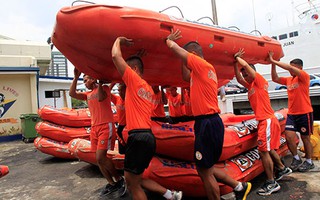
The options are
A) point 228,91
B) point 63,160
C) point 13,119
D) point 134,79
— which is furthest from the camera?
point 228,91

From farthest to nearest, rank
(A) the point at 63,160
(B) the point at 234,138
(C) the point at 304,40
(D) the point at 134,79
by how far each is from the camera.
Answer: (C) the point at 304,40
(A) the point at 63,160
(B) the point at 234,138
(D) the point at 134,79

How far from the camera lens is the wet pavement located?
3.53 meters

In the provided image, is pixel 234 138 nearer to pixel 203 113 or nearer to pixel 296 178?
pixel 203 113

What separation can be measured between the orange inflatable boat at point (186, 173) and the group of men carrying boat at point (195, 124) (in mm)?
238

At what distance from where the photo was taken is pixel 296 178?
3.98 m

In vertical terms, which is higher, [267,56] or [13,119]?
[267,56]

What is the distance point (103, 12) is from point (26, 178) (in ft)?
13.5

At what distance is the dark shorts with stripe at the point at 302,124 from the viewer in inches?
169

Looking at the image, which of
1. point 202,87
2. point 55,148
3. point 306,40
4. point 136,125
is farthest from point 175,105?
point 306,40

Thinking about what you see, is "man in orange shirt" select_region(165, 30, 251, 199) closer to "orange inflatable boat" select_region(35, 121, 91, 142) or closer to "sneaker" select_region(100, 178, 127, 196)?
"sneaker" select_region(100, 178, 127, 196)

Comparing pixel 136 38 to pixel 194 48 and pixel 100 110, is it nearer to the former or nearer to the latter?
pixel 194 48

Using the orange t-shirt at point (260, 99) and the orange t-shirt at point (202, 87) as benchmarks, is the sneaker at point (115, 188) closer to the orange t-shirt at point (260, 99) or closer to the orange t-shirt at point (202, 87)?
the orange t-shirt at point (202, 87)

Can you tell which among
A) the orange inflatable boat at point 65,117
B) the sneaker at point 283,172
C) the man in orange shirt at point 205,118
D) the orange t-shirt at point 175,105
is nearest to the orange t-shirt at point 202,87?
the man in orange shirt at point 205,118

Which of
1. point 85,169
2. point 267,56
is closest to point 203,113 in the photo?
point 267,56
